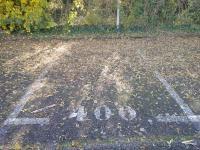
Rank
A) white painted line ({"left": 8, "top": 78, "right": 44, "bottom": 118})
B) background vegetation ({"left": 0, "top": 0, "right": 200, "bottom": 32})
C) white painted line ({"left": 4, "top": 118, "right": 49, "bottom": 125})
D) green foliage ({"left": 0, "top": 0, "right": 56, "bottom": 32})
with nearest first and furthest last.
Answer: white painted line ({"left": 4, "top": 118, "right": 49, "bottom": 125}) < white painted line ({"left": 8, "top": 78, "right": 44, "bottom": 118}) < green foliage ({"left": 0, "top": 0, "right": 56, "bottom": 32}) < background vegetation ({"left": 0, "top": 0, "right": 200, "bottom": 32})

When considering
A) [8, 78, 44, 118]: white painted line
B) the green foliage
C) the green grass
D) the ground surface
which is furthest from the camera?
the green grass

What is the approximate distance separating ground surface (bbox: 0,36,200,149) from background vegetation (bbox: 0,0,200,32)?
3.60 ft

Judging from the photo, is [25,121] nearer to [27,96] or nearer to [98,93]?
[27,96]

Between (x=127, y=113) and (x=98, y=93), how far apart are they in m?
0.90

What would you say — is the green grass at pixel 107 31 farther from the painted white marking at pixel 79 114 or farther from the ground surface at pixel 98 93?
the painted white marking at pixel 79 114

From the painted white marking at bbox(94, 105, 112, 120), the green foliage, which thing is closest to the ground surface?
the painted white marking at bbox(94, 105, 112, 120)

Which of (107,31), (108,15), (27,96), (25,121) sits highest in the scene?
(108,15)

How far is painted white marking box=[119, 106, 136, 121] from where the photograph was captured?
510cm

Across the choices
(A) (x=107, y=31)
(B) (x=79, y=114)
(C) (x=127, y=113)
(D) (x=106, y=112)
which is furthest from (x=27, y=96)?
(A) (x=107, y=31)

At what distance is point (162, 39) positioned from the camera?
31.6ft

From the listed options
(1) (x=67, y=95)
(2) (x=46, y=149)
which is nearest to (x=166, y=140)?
(2) (x=46, y=149)

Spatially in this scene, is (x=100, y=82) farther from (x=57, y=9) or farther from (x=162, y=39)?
(x=57, y=9)

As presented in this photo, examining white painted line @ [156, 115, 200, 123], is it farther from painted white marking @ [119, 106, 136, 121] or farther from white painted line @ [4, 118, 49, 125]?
white painted line @ [4, 118, 49, 125]

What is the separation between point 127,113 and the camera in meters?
5.23
